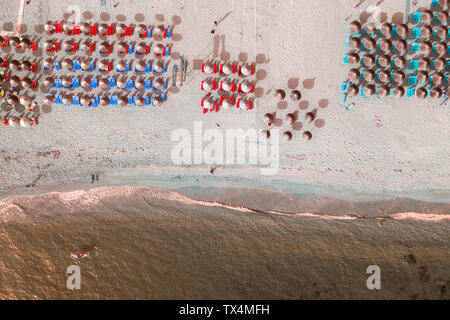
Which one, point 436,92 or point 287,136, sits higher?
point 436,92

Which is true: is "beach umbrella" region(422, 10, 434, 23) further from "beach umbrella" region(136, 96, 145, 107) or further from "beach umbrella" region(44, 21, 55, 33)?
"beach umbrella" region(44, 21, 55, 33)

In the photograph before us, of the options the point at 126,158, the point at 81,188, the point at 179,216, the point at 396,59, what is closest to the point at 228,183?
the point at 179,216

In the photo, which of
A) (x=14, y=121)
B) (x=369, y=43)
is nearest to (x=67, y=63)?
(x=14, y=121)

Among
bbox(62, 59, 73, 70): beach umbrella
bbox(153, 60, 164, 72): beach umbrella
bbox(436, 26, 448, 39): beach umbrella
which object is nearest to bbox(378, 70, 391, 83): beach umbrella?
bbox(436, 26, 448, 39): beach umbrella

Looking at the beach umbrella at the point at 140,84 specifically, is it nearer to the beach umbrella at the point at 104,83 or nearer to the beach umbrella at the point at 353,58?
the beach umbrella at the point at 104,83

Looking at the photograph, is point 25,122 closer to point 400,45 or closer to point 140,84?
point 140,84

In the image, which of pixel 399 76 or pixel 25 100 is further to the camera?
pixel 25 100

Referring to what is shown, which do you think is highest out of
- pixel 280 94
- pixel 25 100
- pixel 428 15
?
pixel 428 15
